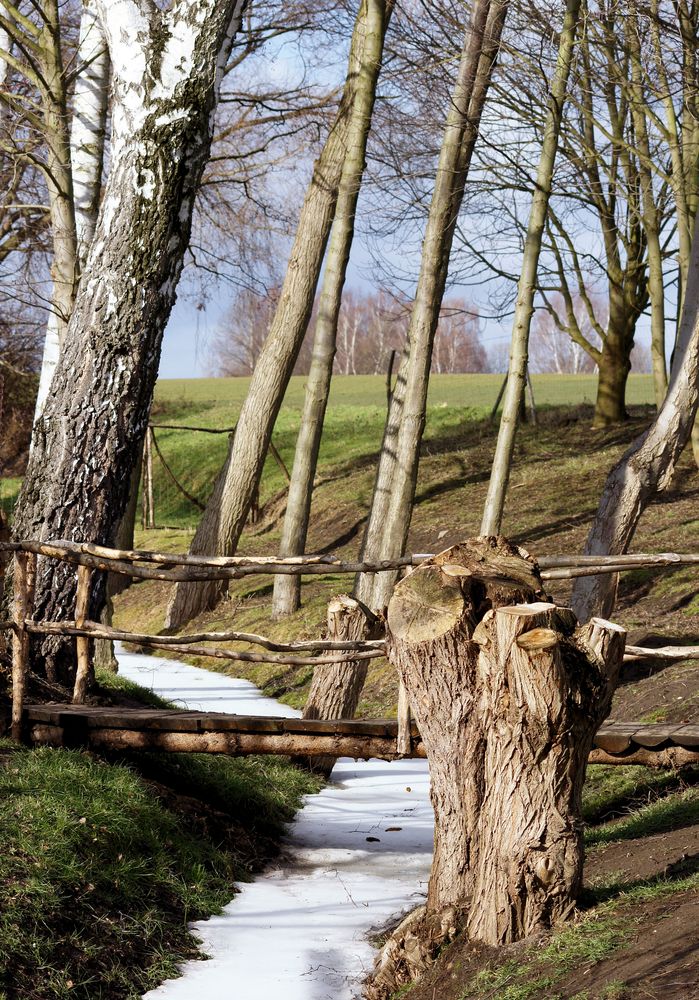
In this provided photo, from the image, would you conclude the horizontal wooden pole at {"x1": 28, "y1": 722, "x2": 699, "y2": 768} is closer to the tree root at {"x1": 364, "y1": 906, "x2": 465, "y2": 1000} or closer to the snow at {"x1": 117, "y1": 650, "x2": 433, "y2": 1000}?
the snow at {"x1": 117, "y1": 650, "x2": 433, "y2": 1000}

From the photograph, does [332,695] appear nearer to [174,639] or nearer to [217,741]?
[217,741]

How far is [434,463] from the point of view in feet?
67.8

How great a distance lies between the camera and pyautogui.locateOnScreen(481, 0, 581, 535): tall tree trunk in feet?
35.6

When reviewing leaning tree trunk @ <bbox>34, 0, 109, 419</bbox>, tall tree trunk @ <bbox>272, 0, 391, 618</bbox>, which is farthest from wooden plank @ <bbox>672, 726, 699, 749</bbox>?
tall tree trunk @ <bbox>272, 0, 391, 618</bbox>

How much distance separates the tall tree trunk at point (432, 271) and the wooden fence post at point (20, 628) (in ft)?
18.4

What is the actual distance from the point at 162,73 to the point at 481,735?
4.37 metres

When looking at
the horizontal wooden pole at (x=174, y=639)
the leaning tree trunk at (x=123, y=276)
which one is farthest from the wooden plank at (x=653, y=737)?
the leaning tree trunk at (x=123, y=276)

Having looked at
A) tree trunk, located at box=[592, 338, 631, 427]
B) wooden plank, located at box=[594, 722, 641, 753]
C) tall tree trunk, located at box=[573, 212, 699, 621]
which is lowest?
wooden plank, located at box=[594, 722, 641, 753]

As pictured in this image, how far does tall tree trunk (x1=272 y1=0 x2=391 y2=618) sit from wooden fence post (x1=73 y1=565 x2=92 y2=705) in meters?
6.79

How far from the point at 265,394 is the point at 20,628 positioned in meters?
8.90

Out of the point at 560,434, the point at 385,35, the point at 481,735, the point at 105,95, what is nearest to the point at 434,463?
the point at 560,434

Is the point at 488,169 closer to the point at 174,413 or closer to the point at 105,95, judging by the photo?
the point at 105,95

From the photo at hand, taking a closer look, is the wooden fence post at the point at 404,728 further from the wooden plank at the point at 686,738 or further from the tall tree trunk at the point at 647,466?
the tall tree trunk at the point at 647,466

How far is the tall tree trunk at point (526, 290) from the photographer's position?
35.6 ft
